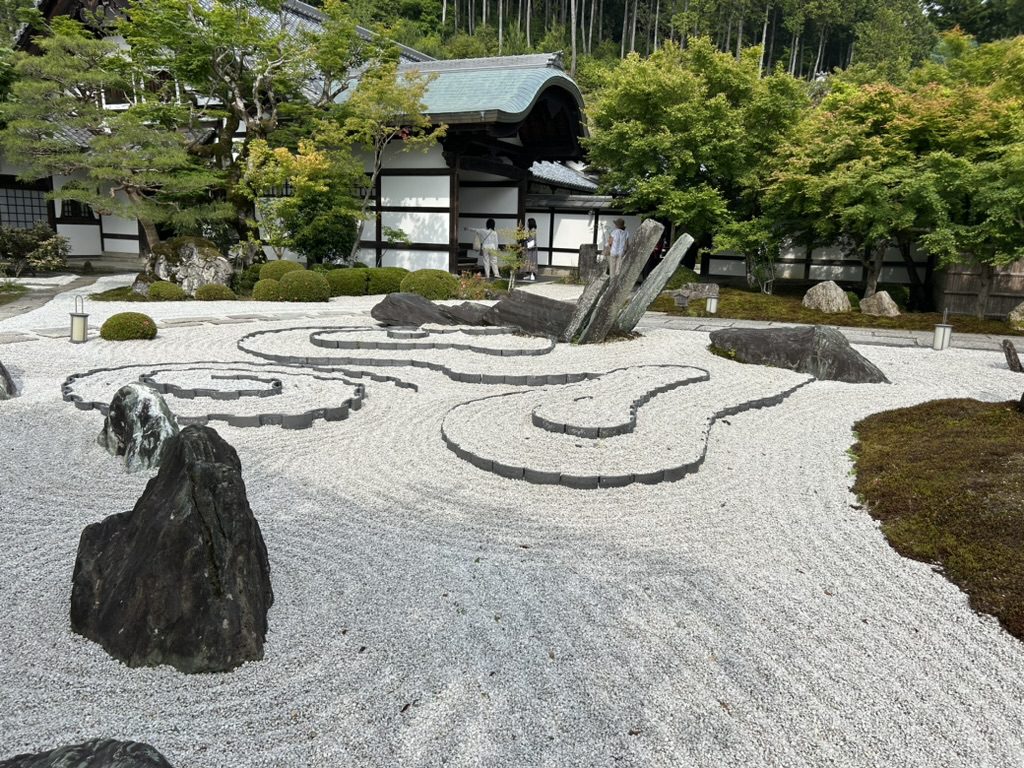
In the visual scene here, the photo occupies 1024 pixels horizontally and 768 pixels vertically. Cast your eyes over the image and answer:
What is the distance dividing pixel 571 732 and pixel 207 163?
17.5 m

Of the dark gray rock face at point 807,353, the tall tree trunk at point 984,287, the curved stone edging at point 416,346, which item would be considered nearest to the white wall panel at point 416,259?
the curved stone edging at point 416,346

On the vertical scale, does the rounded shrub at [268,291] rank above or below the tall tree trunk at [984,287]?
below

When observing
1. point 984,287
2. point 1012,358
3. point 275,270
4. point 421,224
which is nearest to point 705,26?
point 421,224

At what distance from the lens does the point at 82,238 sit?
2230 centimetres

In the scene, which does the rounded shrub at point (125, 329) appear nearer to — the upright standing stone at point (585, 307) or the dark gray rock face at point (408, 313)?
the dark gray rock face at point (408, 313)

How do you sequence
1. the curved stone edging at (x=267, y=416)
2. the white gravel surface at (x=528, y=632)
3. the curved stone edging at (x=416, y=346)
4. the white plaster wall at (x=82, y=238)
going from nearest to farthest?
the white gravel surface at (x=528, y=632) < the curved stone edging at (x=267, y=416) < the curved stone edging at (x=416, y=346) < the white plaster wall at (x=82, y=238)

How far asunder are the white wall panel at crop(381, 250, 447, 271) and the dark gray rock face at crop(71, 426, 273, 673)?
1547 centimetres

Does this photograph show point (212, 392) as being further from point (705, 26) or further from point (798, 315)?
point (705, 26)

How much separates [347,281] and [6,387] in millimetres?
9731

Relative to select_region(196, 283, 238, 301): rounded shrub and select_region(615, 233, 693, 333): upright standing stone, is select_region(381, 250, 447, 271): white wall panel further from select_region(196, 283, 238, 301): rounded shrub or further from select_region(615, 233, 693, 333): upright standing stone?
select_region(615, 233, 693, 333): upright standing stone

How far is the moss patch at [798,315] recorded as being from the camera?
44.9 feet

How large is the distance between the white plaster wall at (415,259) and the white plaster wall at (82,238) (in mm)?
10267

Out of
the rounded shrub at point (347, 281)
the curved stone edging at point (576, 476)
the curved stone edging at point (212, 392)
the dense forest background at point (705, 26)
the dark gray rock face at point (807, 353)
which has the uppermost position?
the dense forest background at point (705, 26)

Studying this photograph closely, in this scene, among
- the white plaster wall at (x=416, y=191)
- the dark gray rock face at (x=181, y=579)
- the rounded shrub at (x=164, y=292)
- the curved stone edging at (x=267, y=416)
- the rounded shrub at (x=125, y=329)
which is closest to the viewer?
the dark gray rock face at (x=181, y=579)
